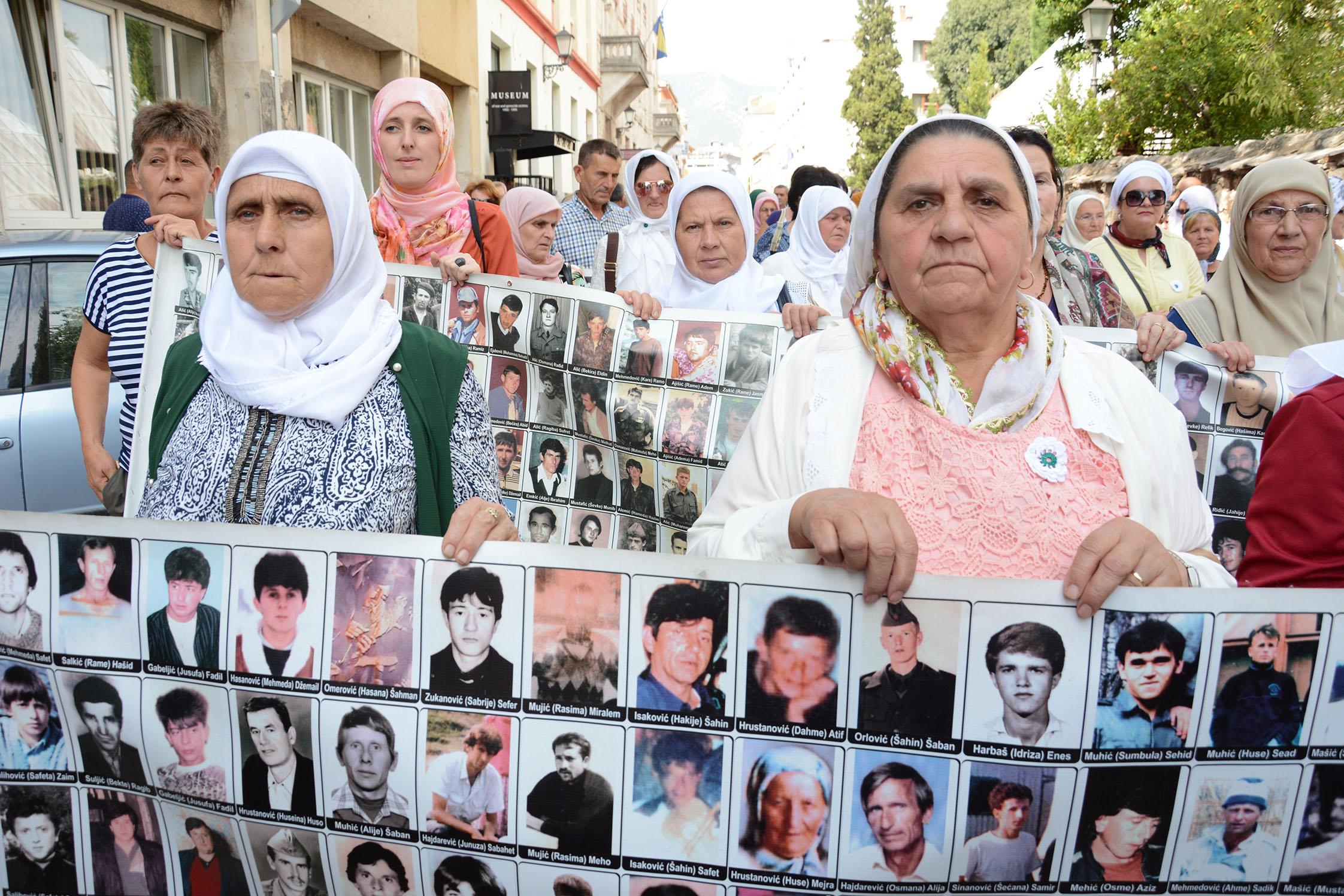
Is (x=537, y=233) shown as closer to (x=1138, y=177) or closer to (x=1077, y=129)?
(x=1138, y=177)

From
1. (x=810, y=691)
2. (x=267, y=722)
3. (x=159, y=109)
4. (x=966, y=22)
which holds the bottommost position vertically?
(x=267, y=722)

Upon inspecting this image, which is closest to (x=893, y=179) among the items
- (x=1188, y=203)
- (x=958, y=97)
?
→ (x=1188, y=203)

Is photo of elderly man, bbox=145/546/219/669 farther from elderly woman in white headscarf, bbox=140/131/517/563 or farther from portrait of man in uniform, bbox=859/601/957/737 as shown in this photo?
portrait of man in uniform, bbox=859/601/957/737

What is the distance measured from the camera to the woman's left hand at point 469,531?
1.47 metres

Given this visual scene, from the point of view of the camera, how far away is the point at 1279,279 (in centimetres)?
327

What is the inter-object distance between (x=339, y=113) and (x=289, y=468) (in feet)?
42.5

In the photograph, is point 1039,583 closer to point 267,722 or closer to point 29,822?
point 267,722

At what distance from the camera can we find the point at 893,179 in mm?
1815

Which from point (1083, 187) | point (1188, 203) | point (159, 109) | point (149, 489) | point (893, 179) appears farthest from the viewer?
point (1083, 187)

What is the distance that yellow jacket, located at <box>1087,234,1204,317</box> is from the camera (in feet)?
15.9

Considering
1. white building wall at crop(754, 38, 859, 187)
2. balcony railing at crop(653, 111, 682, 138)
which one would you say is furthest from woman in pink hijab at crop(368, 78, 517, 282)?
white building wall at crop(754, 38, 859, 187)

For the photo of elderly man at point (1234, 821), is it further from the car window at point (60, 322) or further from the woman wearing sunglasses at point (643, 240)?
the car window at point (60, 322)

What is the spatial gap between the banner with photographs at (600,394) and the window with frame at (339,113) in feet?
28.5

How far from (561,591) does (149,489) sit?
1082 mm
